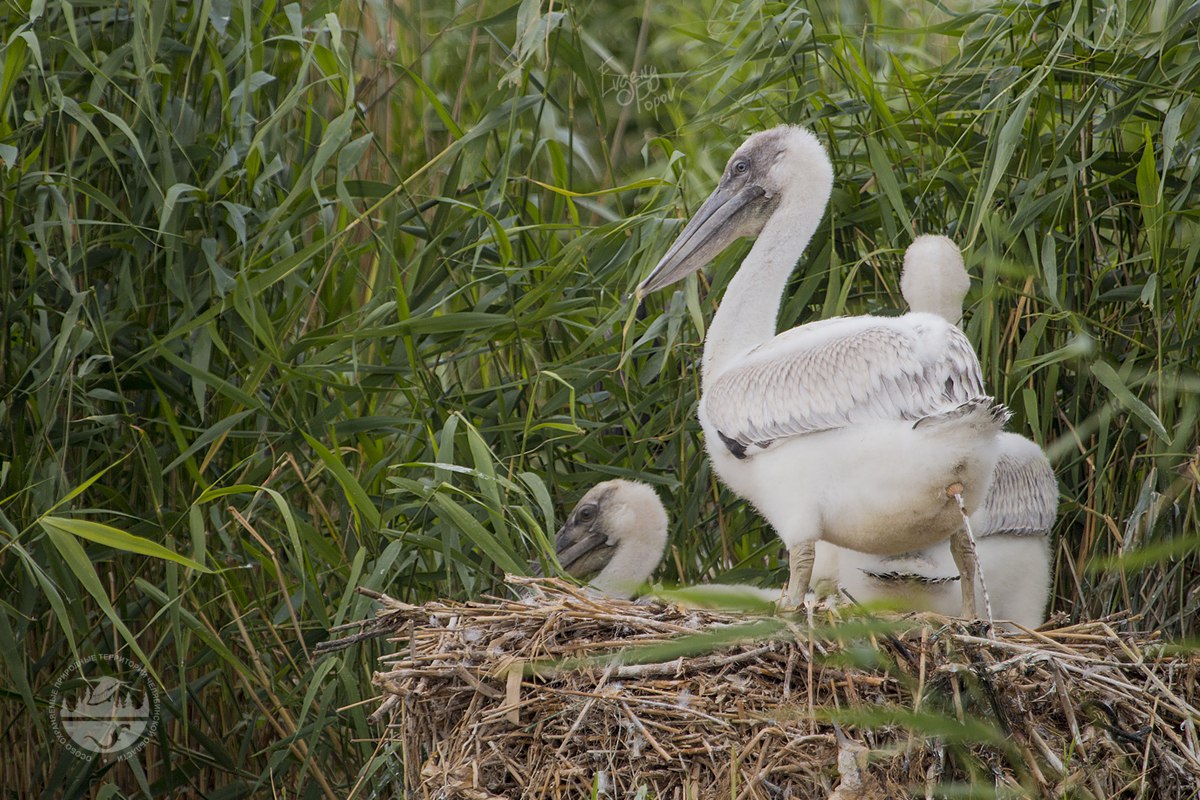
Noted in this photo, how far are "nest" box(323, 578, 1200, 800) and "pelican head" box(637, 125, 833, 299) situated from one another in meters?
1.16

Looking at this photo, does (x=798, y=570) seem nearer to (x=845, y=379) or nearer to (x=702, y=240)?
(x=845, y=379)

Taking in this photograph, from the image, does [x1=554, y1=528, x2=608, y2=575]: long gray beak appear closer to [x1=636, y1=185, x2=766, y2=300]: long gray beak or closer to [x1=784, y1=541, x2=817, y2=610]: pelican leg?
[x1=636, y1=185, x2=766, y2=300]: long gray beak

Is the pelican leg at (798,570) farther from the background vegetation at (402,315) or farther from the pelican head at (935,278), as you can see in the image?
the pelican head at (935,278)

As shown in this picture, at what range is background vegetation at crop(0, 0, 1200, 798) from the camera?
3.95 metres

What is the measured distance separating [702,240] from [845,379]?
838 millimetres

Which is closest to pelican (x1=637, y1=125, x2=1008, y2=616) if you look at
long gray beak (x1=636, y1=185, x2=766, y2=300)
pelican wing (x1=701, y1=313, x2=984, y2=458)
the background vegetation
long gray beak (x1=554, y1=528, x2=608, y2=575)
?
pelican wing (x1=701, y1=313, x2=984, y2=458)

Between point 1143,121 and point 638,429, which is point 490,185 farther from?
point 1143,121

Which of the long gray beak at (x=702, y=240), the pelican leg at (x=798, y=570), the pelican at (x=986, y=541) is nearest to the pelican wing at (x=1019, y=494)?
the pelican at (x=986, y=541)

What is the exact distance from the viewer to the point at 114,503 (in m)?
4.43

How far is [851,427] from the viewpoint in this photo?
331cm

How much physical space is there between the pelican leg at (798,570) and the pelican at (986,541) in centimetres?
41

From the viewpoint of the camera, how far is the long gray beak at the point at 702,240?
3.98 m

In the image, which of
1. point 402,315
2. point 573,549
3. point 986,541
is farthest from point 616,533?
point 986,541

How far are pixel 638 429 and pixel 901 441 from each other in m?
1.64
